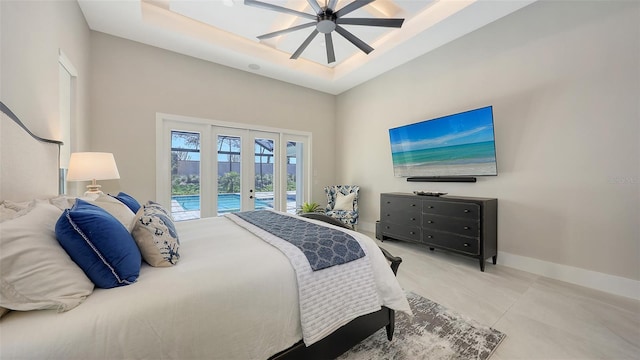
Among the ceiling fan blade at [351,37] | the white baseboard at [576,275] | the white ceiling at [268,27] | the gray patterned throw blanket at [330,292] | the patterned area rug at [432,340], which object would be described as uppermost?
the white ceiling at [268,27]

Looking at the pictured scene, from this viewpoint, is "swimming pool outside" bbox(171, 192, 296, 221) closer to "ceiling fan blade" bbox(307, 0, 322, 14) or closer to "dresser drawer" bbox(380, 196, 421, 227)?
"dresser drawer" bbox(380, 196, 421, 227)

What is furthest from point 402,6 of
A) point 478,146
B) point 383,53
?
point 478,146

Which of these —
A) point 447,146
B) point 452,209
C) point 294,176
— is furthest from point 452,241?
point 294,176

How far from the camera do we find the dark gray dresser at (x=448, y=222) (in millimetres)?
2896

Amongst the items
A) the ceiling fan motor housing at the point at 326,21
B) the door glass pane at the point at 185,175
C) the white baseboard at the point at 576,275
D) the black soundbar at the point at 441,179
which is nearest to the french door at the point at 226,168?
the door glass pane at the point at 185,175

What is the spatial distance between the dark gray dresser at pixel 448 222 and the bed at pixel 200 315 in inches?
75.1

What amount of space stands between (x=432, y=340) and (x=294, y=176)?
3.96m

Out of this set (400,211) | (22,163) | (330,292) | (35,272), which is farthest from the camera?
(400,211)

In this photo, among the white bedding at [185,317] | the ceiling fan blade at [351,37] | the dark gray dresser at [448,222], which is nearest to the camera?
the white bedding at [185,317]

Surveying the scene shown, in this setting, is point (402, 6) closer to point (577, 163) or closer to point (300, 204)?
point (577, 163)

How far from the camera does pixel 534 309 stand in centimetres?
206

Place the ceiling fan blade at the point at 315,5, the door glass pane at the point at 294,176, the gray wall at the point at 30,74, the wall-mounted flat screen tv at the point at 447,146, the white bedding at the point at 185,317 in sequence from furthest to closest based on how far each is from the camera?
the door glass pane at the point at 294,176, the wall-mounted flat screen tv at the point at 447,146, the ceiling fan blade at the point at 315,5, the gray wall at the point at 30,74, the white bedding at the point at 185,317

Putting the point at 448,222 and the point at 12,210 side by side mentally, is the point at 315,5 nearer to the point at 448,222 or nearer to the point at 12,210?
the point at 12,210

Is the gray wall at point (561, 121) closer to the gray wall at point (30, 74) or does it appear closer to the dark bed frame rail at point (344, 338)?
the dark bed frame rail at point (344, 338)
